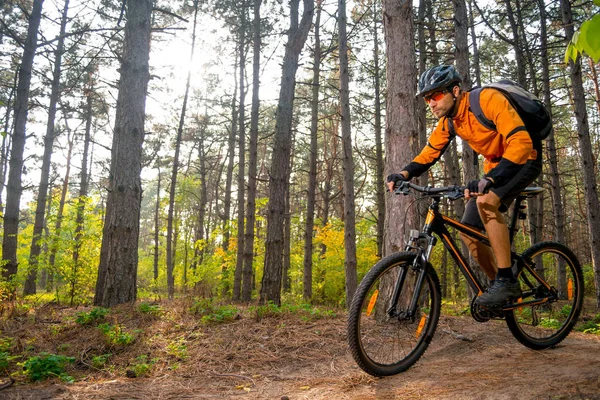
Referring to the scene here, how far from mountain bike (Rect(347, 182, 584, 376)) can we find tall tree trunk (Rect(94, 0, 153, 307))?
17.7 feet

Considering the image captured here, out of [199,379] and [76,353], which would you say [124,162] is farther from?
[199,379]

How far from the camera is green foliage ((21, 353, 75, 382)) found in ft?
10.8

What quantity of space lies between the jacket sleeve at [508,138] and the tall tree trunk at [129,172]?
6.49 m

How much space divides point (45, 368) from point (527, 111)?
4.79 m

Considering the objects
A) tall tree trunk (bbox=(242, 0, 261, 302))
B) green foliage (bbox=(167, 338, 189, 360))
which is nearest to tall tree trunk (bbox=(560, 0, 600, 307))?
tall tree trunk (bbox=(242, 0, 261, 302))

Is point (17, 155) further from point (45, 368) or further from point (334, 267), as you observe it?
point (334, 267)

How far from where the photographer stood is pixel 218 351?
4.09 meters

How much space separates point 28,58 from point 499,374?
14.1 m

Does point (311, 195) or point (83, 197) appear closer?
point (83, 197)

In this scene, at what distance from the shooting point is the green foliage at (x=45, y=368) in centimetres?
331

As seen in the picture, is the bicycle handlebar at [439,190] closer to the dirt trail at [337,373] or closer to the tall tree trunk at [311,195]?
the dirt trail at [337,373]

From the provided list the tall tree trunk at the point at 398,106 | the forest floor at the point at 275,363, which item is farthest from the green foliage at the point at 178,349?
the tall tree trunk at the point at 398,106

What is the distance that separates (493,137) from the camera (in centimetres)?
330

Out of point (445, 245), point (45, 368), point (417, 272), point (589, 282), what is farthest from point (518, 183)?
point (589, 282)
